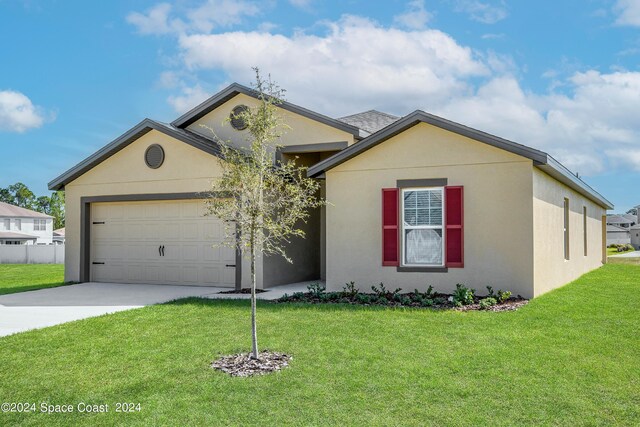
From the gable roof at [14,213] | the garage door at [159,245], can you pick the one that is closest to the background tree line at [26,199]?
the gable roof at [14,213]

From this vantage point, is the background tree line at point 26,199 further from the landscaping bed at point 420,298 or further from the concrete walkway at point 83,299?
the landscaping bed at point 420,298

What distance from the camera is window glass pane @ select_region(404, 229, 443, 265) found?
35.5 feet

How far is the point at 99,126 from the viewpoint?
54.7 ft

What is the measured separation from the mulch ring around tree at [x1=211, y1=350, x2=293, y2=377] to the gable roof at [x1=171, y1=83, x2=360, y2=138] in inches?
320

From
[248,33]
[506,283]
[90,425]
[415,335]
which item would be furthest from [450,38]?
[90,425]

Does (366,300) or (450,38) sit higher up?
(450,38)

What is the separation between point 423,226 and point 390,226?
70cm

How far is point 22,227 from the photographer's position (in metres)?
49.6

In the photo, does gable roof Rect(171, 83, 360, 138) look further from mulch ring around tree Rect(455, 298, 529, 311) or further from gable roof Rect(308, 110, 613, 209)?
mulch ring around tree Rect(455, 298, 529, 311)

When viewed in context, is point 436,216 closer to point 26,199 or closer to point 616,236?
point 616,236

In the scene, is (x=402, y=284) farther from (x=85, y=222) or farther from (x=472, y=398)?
(x=85, y=222)

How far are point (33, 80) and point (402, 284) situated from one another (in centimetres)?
1434

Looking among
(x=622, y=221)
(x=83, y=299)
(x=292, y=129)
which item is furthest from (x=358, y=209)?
(x=622, y=221)

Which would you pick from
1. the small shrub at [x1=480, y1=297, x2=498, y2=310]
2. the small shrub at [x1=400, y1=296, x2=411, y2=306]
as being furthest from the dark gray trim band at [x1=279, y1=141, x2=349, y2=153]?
the small shrub at [x1=480, y1=297, x2=498, y2=310]
